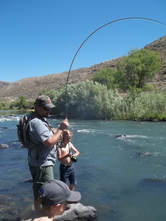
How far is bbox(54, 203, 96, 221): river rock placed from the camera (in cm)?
462

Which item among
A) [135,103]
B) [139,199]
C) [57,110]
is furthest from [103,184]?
[57,110]

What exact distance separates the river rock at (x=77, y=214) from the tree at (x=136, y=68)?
3710 cm

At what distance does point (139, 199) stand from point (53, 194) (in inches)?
169

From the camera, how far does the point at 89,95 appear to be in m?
34.1

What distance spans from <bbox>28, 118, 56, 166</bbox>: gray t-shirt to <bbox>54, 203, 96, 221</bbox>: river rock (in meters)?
1.65

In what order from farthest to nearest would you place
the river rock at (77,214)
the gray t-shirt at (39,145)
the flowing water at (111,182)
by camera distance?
the flowing water at (111,182)
the river rock at (77,214)
the gray t-shirt at (39,145)

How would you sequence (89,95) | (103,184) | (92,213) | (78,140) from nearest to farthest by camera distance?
(92,213)
(103,184)
(78,140)
(89,95)

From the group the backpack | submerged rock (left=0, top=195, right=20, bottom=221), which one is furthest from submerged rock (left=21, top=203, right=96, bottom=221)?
the backpack

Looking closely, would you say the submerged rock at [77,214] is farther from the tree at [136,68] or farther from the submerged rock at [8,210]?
the tree at [136,68]

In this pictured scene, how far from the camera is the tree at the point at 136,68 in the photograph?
135 feet

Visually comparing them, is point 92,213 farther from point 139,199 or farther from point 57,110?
point 57,110

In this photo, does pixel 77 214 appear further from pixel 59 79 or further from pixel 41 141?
pixel 59 79

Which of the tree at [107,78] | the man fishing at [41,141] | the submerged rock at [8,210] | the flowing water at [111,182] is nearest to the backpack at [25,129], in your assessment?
the man fishing at [41,141]

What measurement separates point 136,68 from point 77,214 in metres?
38.2
